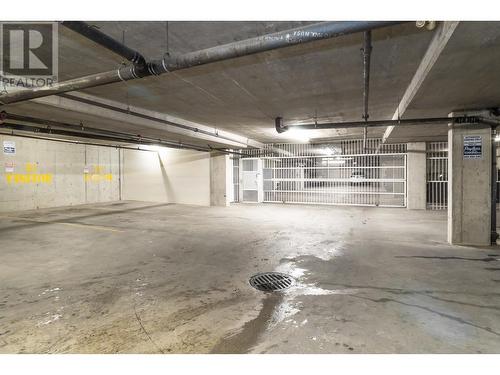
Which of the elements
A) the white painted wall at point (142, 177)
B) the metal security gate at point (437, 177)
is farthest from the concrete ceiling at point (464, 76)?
the white painted wall at point (142, 177)

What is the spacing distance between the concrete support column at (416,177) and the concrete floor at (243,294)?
15.0ft

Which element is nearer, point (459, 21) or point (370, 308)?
point (459, 21)

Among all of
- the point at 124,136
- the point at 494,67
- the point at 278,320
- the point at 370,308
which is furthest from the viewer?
the point at 124,136

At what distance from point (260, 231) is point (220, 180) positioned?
5.36 meters

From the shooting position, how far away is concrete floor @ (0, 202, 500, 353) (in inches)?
83.3

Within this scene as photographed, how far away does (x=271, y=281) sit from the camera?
333 cm

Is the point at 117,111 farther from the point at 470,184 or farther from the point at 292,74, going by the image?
the point at 470,184

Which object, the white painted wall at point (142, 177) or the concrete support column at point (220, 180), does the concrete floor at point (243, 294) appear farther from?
the white painted wall at point (142, 177)

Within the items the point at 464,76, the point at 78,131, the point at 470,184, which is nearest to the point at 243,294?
the point at 464,76

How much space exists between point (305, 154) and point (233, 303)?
10706mm

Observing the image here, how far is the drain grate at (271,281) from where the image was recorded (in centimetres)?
315

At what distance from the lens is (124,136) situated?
730 cm

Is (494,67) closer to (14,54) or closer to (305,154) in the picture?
(14,54)

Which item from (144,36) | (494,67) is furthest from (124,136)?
(494,67)
